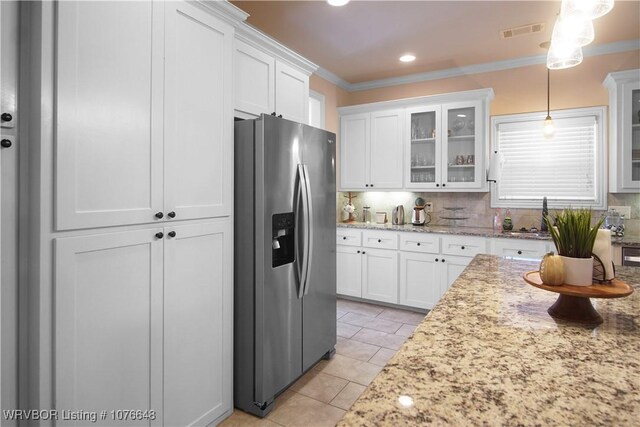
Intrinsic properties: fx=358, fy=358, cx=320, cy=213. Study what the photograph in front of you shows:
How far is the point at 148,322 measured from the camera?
162 cm

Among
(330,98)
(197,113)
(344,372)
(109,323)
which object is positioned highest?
(330,98)

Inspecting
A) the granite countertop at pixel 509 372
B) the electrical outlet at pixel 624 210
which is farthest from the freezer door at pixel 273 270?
the electrical outlet at pixel 624 210

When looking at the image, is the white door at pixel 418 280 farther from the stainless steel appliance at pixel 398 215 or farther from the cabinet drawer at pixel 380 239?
the stainless steel appliance at pixel 398 215

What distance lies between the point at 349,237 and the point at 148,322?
2.92 m

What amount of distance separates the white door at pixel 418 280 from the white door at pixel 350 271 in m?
0.51

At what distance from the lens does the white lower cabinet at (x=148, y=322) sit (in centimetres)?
136

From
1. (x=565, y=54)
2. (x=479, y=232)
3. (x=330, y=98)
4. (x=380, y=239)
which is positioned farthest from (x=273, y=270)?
(x=330, y=98)

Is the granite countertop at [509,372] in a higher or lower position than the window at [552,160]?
lower

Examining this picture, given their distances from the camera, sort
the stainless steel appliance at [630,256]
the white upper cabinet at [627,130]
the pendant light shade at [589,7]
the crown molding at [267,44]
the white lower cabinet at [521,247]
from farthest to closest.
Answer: the white lower cabinet at [521,247]
the white upper cabinet at [627,130]
the stainless steel appliance at [630,256]
the crown molding at [267,44]
the pendant light shade at [589,7]

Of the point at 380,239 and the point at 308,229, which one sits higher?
the point at 308,229

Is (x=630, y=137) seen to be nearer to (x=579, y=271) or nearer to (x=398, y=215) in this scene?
(x=398, y=215)

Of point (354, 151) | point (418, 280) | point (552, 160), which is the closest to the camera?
point (552, 160)

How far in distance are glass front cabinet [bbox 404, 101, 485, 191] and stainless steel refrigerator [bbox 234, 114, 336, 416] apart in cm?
204

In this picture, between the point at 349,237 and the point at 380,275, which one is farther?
the point at 349,237
